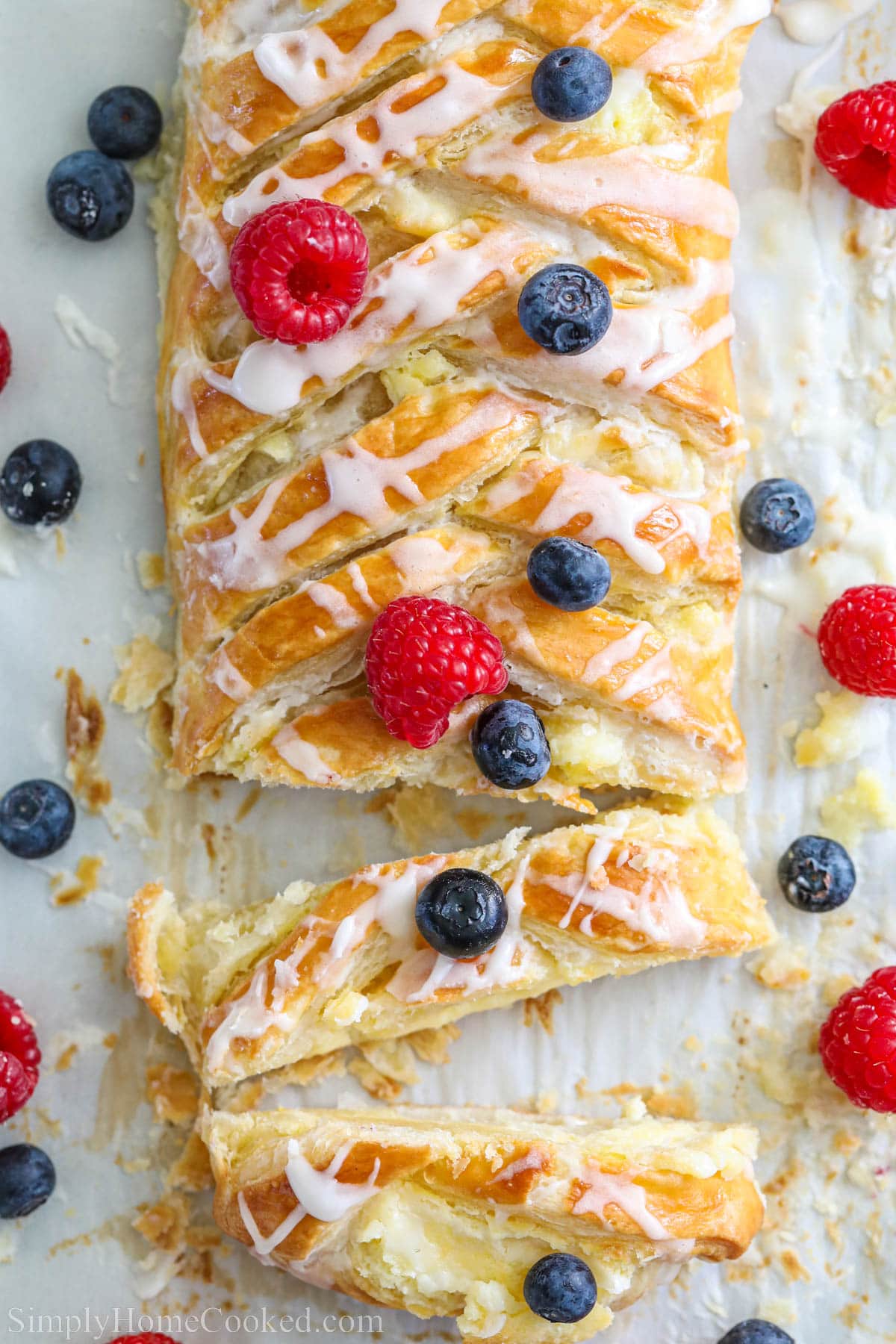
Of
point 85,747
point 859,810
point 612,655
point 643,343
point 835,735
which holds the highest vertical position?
point 643,343

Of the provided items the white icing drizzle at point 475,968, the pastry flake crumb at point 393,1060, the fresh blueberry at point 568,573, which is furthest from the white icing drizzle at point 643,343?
the pastry flake crumb at point 393,1060

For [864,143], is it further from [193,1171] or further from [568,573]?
[193,1171]

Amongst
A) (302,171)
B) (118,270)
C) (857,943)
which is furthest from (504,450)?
(857,943)

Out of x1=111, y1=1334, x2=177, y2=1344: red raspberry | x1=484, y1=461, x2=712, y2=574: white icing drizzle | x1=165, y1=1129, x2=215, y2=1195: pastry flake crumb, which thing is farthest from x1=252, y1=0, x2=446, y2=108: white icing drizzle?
x1=111, y1=1334, x2=177, y2=1344: red raspberry

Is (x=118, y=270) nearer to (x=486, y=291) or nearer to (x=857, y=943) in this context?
(x=486, y=291)

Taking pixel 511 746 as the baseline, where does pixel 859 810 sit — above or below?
below

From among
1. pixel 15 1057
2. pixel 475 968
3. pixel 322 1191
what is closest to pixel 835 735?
pixel 475 968

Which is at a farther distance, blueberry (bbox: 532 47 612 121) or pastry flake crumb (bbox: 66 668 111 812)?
pastry flake crumb (bbox: 66 668 111 812)

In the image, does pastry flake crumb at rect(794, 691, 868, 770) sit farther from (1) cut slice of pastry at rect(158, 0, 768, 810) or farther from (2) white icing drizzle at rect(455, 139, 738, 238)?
(2) white icing drizzle at rect(455, 139, 738, 238)
